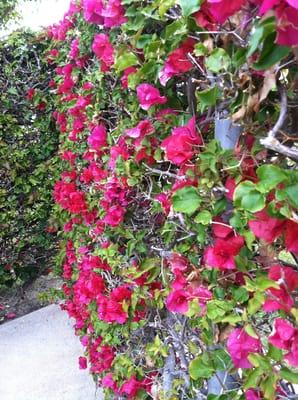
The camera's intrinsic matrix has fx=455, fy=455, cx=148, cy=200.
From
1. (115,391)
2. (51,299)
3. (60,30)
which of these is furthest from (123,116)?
(51,299)

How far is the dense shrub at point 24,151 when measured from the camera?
12.3 ft

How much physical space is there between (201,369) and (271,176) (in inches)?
22.3

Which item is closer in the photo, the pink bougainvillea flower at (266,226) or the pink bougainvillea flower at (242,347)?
the pink bougainvillea flower at (266,226)

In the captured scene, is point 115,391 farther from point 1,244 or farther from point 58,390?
point 1,244

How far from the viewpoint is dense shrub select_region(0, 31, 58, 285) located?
12.3ft

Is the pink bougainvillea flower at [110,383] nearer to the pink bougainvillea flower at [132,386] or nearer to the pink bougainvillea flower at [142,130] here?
the pink bougainvillea flower at [132,386]

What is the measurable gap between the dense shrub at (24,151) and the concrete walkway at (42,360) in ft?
1.93

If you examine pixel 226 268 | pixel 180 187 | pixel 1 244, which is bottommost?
pixel 1 244

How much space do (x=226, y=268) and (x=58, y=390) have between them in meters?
2.20

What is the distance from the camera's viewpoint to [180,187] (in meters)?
1.10

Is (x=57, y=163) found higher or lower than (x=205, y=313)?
lower

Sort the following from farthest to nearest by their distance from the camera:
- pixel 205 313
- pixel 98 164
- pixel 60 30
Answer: pixel 60 30
pixel 98 164
pixel 205 313

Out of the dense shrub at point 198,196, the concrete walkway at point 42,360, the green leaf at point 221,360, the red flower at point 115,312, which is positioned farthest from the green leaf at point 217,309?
the concrete walkway at point 42,360

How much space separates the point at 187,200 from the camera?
0.99 metres
